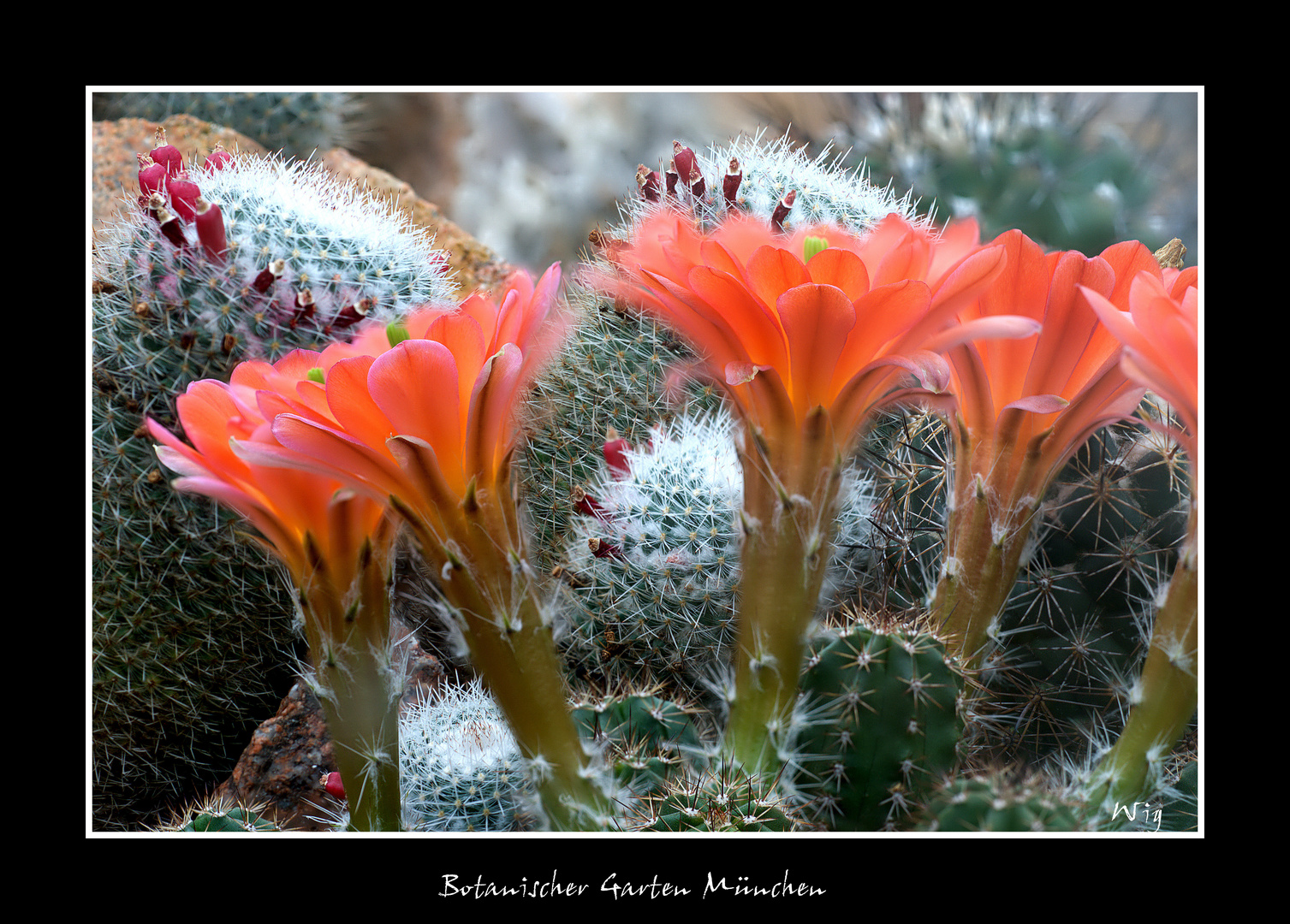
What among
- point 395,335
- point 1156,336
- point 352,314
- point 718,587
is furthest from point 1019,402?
point 352,314

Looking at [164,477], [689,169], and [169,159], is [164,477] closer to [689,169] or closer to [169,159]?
[169,159]

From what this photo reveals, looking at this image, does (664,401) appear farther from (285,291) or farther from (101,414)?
(101,414)

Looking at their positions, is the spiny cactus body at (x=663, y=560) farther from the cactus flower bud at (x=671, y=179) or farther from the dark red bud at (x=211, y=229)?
the dark red bud at (x=211, y=229)

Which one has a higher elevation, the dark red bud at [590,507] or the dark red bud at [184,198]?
the dark red bud at [184,198]

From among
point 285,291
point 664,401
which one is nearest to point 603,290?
point 664,401

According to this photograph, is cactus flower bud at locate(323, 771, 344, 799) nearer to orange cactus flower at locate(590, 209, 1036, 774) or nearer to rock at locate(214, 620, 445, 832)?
rock at locate(214, 620, 445, 832)

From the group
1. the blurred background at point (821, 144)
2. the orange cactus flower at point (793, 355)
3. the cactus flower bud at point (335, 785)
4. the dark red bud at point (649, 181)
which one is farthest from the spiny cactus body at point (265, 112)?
the cactus flower bud at point (335, 785)

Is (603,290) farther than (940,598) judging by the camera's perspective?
Yes
